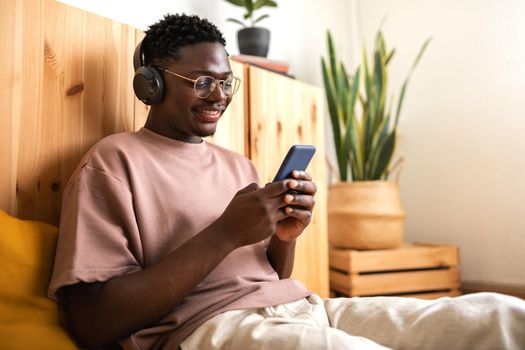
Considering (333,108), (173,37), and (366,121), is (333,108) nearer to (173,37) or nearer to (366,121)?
(366,121)

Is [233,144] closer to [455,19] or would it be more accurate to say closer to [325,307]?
[325,307]

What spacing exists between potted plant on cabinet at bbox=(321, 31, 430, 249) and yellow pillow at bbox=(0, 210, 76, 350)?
164cm

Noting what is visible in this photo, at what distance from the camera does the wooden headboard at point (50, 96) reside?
1.00 meters

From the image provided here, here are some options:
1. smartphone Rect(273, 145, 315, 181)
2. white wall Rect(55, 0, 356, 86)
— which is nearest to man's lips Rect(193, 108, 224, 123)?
smartphone Rect(273, 145, 315, 181)

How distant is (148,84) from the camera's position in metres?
1.04

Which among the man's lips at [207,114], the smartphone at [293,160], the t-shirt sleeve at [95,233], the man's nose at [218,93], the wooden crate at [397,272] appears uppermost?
the man's nose at [218,93]

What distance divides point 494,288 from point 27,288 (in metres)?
2.41

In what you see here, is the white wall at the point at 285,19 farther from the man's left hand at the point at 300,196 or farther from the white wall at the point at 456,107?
the man's left hand at the point at 300,196

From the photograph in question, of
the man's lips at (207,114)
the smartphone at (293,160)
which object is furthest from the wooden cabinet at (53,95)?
the smartphone at (293,160)

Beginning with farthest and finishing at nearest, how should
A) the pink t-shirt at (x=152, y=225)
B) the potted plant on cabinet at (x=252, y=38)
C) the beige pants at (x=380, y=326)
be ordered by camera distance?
the potted plant on cabinet at (x=252, y=38) → the pink t-shirt at (x=152, y=225) → the beige pants at (x=380, y=326)

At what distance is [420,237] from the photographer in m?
2.73

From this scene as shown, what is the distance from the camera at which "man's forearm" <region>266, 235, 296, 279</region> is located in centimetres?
109

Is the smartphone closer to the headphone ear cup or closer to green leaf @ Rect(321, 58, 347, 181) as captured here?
the headphone ear cup

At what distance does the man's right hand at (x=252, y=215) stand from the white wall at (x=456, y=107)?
1.42 m
